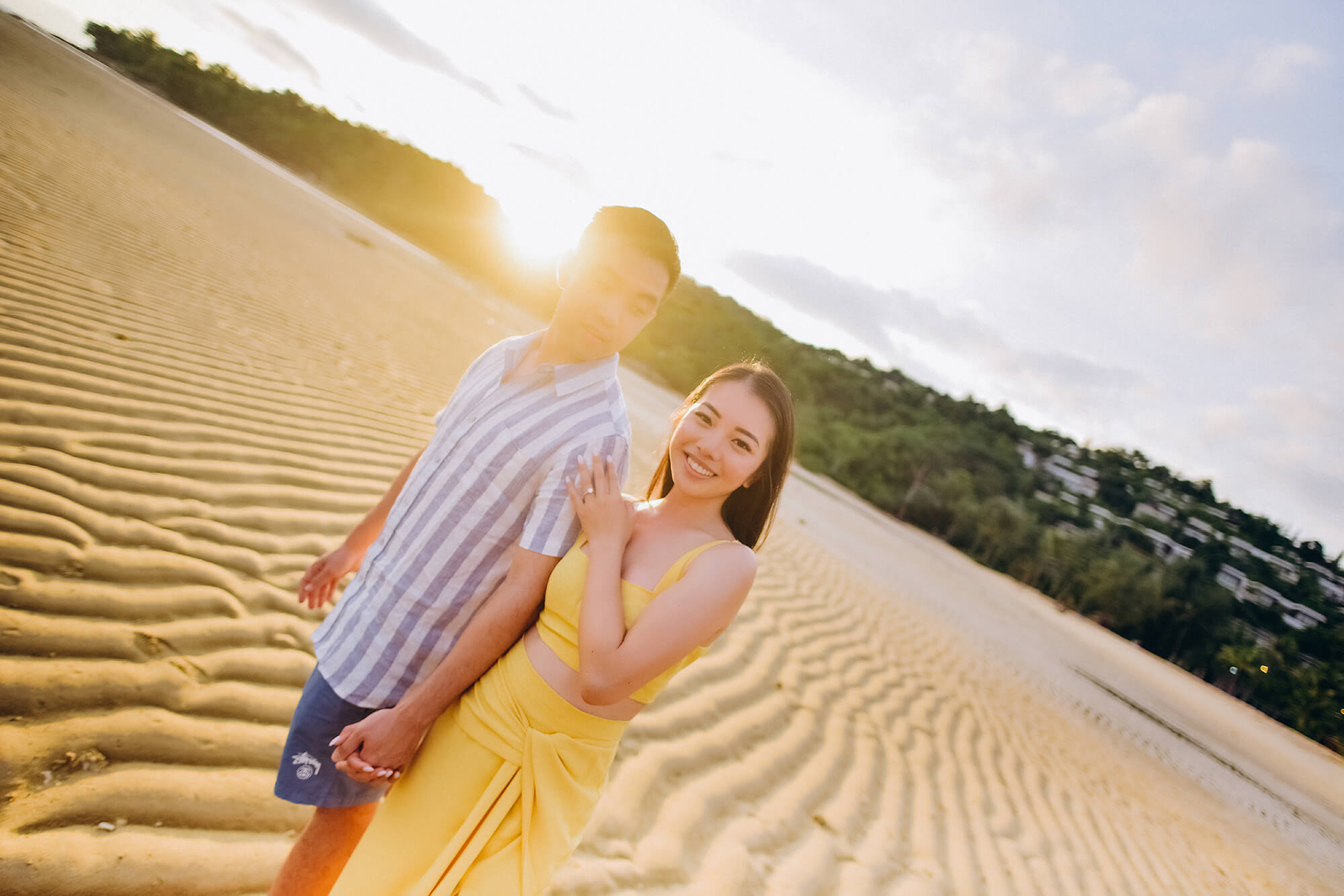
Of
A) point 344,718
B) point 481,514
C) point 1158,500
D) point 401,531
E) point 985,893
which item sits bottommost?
point 985,893

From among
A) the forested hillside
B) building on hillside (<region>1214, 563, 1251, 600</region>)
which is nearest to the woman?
the forested hillside

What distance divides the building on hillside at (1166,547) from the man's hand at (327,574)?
55093mm

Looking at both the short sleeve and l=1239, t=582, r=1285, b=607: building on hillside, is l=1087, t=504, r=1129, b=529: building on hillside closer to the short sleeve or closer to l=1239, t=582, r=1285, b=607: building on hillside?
l=1239, t=582, r=1285, b=607: building on hillside

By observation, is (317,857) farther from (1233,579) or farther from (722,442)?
(1233,579)

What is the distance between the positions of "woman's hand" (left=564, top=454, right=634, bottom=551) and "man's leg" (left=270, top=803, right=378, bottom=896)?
986 millimetres

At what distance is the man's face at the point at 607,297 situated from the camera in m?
1.44

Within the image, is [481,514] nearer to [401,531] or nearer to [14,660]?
[401,531]

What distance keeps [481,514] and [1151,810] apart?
7680mm

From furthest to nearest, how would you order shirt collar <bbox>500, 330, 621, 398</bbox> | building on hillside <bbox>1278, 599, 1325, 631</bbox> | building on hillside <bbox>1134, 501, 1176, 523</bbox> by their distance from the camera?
building on hillside <bbox>1134, 501, 1176, 523</bbox> → building on hillside <bbox>1278, 599, 1325, 631</bbox> → shirt collar <bbox>500, 330, 621, 398</bbox>

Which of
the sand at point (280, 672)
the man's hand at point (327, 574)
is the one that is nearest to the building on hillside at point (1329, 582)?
the sand at point (280, 672)

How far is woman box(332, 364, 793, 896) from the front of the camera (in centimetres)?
120

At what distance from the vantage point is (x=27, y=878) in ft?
5.04

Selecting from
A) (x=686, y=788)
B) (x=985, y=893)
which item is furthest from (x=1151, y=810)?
(x=686, y=788)

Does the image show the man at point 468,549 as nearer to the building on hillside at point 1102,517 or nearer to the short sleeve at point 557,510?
the short sleeve at point 557,510
